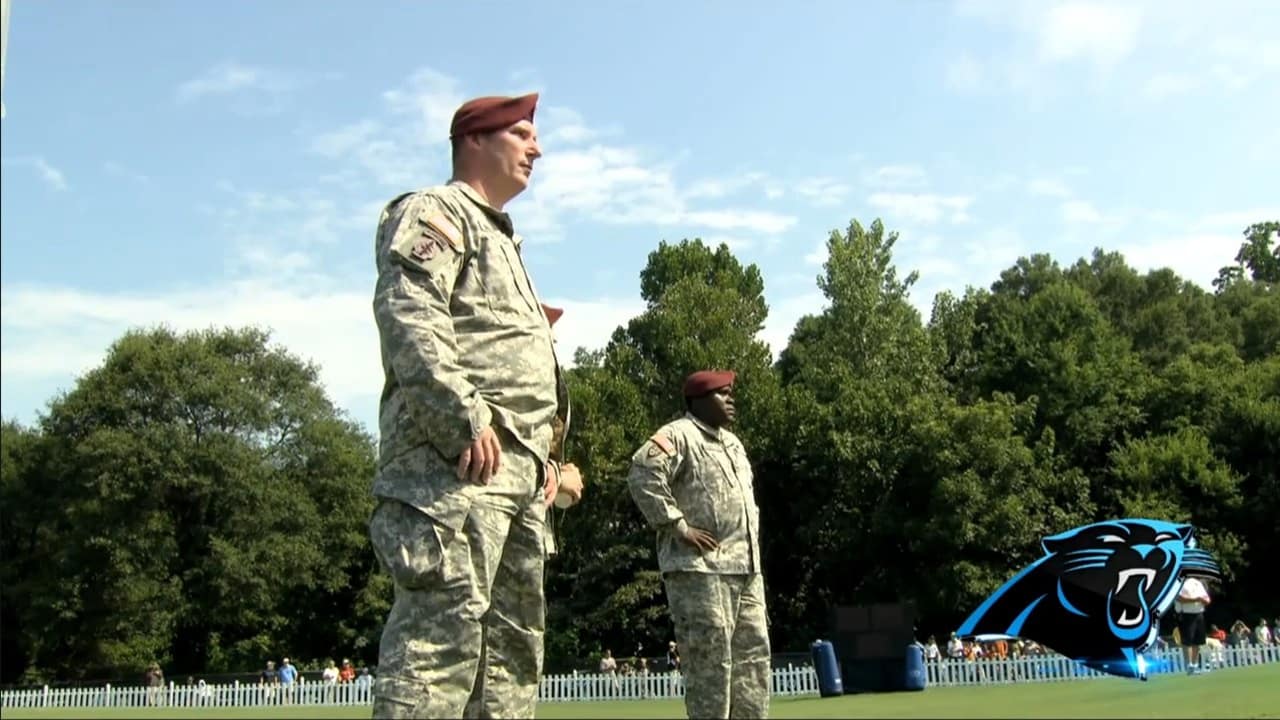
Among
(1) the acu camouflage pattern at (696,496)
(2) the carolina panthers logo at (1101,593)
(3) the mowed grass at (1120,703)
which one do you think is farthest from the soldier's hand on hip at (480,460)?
(2) the carolina panthers logo at (1101,593)

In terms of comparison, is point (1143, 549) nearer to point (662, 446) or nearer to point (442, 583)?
point (662, 446)

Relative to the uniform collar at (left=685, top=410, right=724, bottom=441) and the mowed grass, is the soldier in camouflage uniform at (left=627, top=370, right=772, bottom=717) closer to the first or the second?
the uniform collar at (left=685, top=410, right=724, bottom=441)

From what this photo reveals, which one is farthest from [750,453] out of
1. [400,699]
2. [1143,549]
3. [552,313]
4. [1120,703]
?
[400,699]

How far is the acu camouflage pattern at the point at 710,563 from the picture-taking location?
5.54m

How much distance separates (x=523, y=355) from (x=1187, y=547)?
6.97 metres

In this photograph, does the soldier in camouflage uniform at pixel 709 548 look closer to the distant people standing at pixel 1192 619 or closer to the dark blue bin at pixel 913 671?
the distant people standing at pixel 1192 619

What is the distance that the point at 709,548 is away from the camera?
19.2ft

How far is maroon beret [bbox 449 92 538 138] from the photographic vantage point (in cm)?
362

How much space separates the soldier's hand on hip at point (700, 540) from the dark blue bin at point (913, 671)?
714 centimetres

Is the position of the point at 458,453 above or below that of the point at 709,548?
above

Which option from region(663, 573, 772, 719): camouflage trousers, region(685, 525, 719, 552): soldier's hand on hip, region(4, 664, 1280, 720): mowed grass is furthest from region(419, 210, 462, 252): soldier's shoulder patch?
region(4, 664, 1280, 720): mowed grass

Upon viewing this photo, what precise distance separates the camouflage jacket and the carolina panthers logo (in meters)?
6.11

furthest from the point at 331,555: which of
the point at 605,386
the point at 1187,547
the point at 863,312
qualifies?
the point at 1187,547

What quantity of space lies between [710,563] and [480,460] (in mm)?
2947
